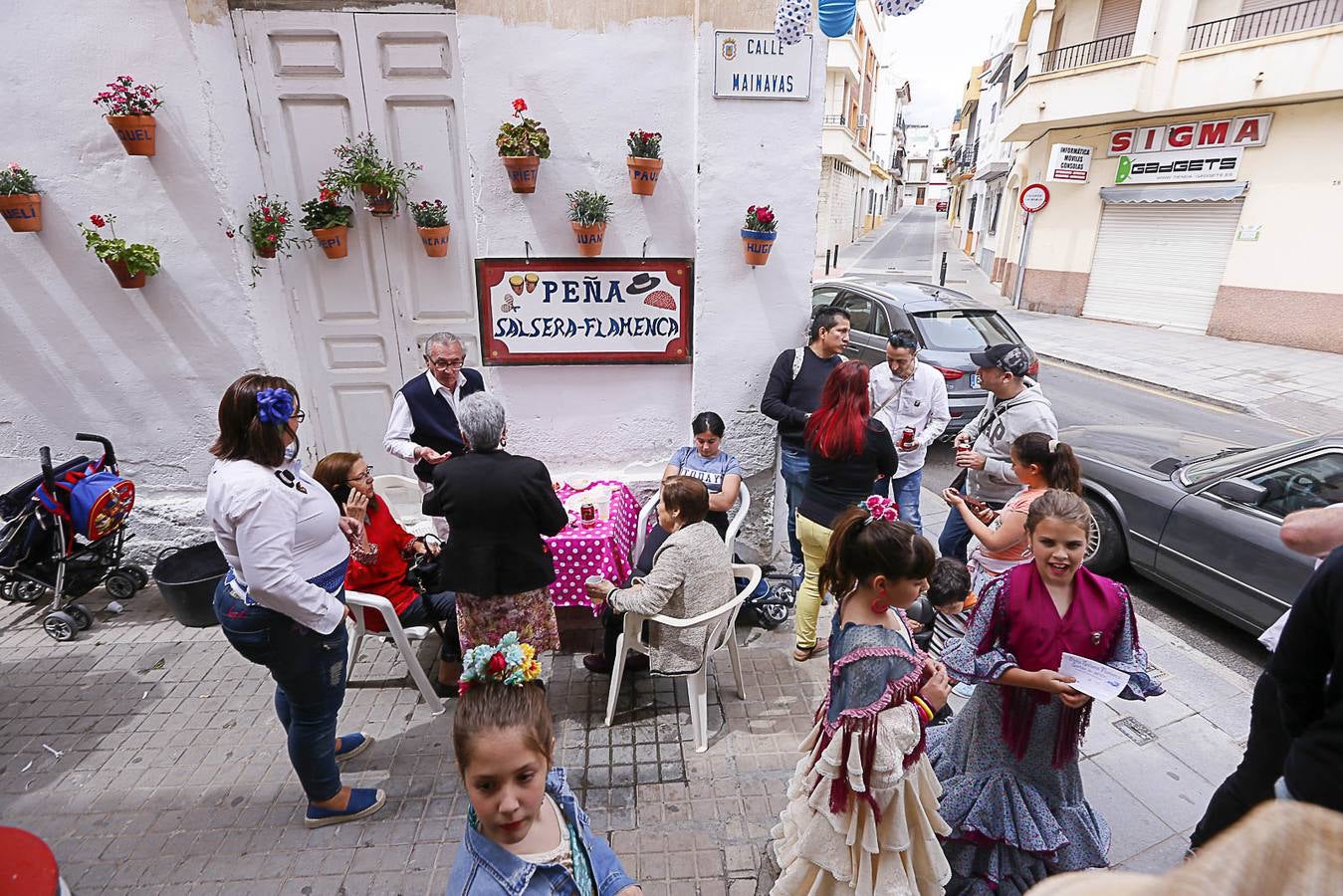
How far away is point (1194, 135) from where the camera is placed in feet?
46.6

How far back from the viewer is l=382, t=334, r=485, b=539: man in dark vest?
399 centimetres

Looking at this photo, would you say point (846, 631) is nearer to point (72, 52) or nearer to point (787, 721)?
point (787, 721)

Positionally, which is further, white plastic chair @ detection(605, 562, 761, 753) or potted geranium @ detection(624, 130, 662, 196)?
potted geranium @ detection(624, 130, 662, 196)

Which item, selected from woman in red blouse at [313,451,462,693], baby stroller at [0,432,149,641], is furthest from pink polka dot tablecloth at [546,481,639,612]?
baby stroller at [0,432,149,641]

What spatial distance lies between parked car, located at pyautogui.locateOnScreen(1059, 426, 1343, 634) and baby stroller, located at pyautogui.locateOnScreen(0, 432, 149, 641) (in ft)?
22.7

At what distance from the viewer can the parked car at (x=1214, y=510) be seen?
3968mm

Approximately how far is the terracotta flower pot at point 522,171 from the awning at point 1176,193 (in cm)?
1570

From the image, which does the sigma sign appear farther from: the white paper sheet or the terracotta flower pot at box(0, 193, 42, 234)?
the terracotta flower pot at box(0, 193, 42, 234)

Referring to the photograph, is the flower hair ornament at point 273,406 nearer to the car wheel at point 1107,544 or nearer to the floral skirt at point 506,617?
the floral skirt at point 506,617

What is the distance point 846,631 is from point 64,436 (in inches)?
215

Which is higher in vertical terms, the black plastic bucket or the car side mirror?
the car side mirror

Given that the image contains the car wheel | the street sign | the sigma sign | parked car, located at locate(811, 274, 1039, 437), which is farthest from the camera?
the street sign

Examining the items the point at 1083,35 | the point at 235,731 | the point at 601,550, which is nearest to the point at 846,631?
the point at 601,550

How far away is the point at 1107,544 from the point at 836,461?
2.80 meters
